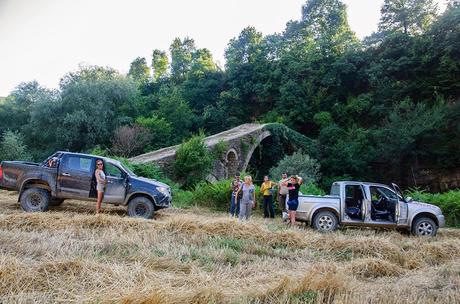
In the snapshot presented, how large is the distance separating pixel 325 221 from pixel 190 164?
9686 millimetres

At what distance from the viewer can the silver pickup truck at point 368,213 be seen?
10.1 meters

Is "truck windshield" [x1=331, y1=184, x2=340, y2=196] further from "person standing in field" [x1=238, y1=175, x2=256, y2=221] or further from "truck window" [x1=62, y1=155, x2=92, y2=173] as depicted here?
"truck window" [x1=62, y1=155, x2=92, y2=173]

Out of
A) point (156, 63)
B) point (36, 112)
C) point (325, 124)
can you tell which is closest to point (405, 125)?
point (325, 124)

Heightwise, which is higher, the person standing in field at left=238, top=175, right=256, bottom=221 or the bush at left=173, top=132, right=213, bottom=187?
the bush at left=173, top=132, right=213, bottom=187

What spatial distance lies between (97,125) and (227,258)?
27832 mm

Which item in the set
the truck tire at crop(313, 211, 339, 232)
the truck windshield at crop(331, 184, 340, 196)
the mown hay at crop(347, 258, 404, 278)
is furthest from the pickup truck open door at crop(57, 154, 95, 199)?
the mown hay at crop(347, 258, 404, 278)

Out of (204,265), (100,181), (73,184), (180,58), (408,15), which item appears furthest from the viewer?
(180,58)

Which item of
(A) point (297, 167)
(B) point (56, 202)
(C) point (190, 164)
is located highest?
(A) point (297, 167)

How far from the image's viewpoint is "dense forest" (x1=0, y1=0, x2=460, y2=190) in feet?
94.8

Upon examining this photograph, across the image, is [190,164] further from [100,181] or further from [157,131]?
[157,131]

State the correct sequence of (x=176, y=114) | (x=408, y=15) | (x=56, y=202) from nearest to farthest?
(x=56, y=202) < (x=176, y=114) < (x=408, y=15)

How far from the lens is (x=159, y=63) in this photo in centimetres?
5803

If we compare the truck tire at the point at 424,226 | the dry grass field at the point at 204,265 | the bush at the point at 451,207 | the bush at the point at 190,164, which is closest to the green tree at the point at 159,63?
the bush at the point at 190,164

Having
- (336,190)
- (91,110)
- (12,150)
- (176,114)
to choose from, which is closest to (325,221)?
(336,190)
